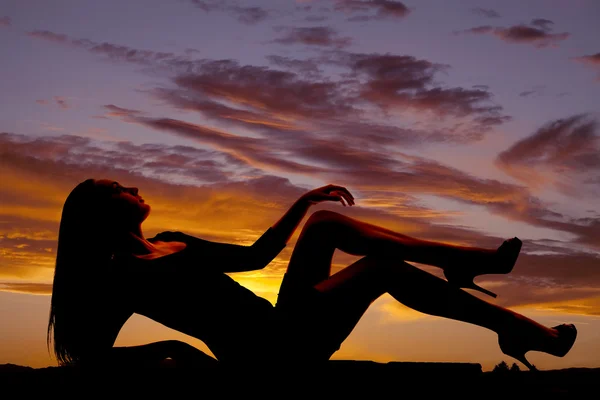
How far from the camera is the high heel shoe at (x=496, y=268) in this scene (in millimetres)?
5789

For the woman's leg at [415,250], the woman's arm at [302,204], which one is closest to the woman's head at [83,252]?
the woman's arm at [302,204]

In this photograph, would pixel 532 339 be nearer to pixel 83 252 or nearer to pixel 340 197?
pixel 340 197

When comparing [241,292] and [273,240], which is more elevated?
[273,240]

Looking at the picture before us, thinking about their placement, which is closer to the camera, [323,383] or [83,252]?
[323,383]

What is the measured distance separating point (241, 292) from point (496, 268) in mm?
2041

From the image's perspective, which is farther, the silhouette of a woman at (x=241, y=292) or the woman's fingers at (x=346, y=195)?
the woman's fingers at (x=346, y=195)

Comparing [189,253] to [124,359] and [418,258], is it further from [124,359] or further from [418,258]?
[418,258]

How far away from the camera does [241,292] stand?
5.91 m

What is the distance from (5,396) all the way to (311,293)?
236 centimetres

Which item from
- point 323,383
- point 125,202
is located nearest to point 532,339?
point 323,383

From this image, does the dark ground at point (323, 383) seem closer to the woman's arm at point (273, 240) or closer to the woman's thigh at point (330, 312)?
the woman's thigh at point (330, 312)

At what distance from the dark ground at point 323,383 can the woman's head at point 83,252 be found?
43cm

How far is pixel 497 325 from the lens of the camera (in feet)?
18.6

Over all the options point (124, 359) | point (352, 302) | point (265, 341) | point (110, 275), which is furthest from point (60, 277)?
point (352, 302)
